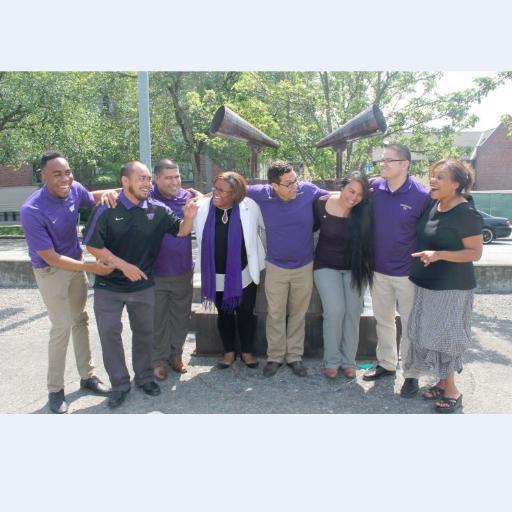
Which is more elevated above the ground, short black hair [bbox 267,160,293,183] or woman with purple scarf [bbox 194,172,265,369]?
short black hair [bbox 267,160,293,183]

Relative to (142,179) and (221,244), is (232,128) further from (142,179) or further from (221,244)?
(142,179)

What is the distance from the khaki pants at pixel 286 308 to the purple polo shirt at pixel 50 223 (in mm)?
1586

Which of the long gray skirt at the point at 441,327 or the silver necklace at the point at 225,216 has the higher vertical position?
the silver necklace at the point at 225,216

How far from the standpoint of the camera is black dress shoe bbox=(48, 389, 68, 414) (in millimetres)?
3559

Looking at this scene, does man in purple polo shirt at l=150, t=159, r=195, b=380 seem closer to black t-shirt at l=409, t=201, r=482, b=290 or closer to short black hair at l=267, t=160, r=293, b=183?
short black hair at l=267, t=160, r=293, b=183

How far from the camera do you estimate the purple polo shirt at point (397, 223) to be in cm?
366

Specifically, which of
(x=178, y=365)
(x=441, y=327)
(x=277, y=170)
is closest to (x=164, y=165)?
(x=277, y=170)

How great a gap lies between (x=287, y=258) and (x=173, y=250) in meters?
0.95

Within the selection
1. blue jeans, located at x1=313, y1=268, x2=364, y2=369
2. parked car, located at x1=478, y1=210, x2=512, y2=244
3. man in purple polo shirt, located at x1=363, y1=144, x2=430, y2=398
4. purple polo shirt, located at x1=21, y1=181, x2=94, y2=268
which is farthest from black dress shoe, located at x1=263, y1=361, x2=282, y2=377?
parked car, located at x1=478, y1=210, x2=512, y2=244

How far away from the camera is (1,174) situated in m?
28.8

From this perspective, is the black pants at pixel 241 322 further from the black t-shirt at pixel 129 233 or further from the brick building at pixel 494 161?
the brick building at pixel 494 161

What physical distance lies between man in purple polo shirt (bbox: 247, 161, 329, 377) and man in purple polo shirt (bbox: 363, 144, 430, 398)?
0.54 meters

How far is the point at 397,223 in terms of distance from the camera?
369 centimetres

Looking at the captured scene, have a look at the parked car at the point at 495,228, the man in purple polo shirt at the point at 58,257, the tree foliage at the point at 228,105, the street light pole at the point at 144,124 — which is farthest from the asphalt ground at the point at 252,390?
the parked car at the point at 495,228
